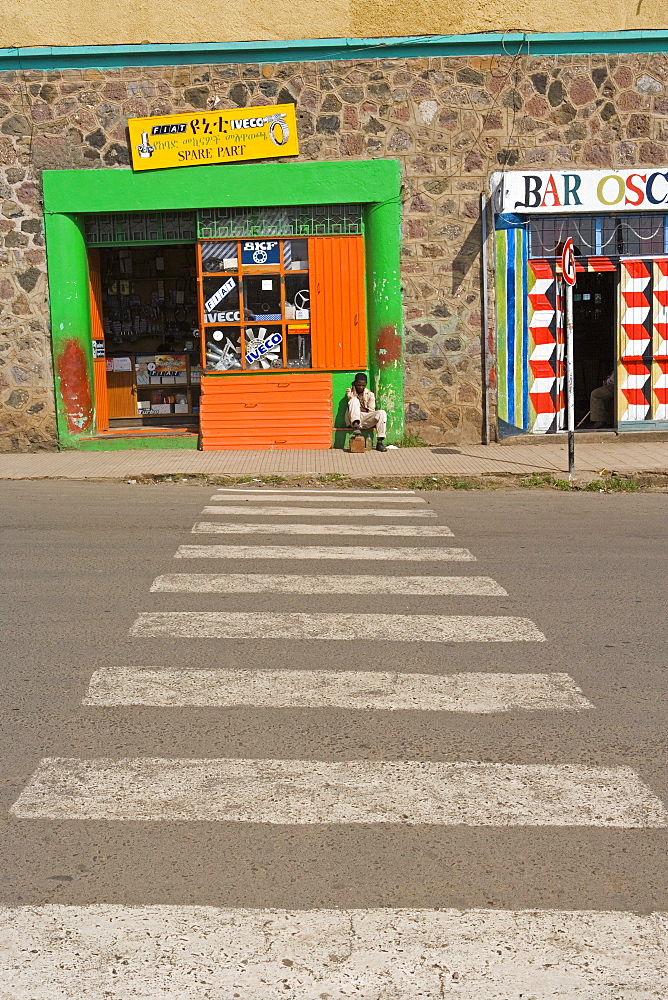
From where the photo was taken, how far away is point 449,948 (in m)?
3.39

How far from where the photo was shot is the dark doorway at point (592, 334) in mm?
16859

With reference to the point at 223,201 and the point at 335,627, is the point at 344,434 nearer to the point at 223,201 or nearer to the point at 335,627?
the point at 223,201

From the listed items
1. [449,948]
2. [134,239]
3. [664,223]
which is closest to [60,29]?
[134,239]

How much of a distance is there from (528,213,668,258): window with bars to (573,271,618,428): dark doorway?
2.14 ft

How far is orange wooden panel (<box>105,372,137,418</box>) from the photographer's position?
57.3ft

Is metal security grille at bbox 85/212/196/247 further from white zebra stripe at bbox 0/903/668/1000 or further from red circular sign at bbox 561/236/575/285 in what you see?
white zebra stripe at bbox 0/903/668/1000

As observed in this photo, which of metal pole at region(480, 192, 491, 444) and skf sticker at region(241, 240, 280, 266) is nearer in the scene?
metal pole at region(480, 192, 491, 444)

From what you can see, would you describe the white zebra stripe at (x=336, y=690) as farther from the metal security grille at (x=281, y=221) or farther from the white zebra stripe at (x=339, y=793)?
the metal security grille at (x=281, y=221)

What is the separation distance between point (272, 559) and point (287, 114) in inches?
354

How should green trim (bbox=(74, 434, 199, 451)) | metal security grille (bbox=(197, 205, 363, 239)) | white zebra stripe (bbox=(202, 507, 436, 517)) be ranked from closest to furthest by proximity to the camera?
white zebra stripe (bbox=(202, 507, 436, 517))
metal security grille (bbox=(197, 205, 363, 239))
green trim (bbox=(74, 434, 199, 451))

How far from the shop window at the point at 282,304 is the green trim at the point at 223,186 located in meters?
0.62

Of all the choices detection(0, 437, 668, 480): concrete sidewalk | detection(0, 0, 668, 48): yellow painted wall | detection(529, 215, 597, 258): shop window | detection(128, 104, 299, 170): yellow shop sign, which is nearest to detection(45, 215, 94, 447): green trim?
detection(0, 437, 668, 480): concrete sidewalk

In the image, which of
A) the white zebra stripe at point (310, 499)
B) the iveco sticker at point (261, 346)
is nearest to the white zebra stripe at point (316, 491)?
the white zebra stripe at point (310, 499)

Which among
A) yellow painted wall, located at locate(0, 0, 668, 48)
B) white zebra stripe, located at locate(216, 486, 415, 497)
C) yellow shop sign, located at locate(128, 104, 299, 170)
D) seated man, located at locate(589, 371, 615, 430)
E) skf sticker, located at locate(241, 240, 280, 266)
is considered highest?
yellow painted wall, located at locate(0, 0, 668, 48)
